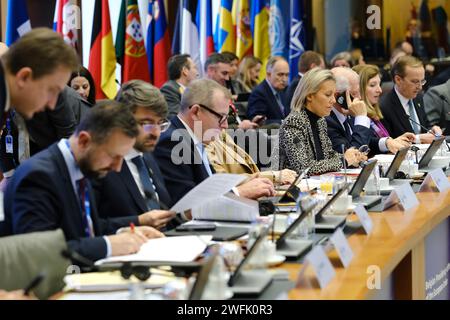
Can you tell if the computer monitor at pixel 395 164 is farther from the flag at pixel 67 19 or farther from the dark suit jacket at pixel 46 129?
the flag at pixel 67 19

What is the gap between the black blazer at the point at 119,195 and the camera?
3289mm

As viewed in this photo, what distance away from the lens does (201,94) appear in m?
3.92

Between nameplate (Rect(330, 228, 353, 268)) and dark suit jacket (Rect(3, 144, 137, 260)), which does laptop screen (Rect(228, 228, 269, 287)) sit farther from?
dark suit jacket (Rect(3, 144, 137, 260))

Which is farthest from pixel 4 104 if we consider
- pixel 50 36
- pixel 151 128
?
pixel 151 128

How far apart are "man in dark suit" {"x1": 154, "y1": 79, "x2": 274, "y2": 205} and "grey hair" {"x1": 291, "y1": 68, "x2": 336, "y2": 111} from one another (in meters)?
1.11

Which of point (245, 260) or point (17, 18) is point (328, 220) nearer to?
point (245, 260)

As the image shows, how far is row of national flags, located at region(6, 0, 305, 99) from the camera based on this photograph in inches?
291

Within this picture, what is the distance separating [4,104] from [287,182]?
210 cm

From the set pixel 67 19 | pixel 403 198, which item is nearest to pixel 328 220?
pixel 403 198

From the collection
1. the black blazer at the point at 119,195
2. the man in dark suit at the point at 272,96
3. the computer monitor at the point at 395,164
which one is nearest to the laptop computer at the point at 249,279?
the black blazer at the point at 119,195

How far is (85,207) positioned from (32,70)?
52 cm

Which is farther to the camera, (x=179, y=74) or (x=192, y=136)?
(x=179, y=74)

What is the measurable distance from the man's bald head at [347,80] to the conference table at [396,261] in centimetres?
158
